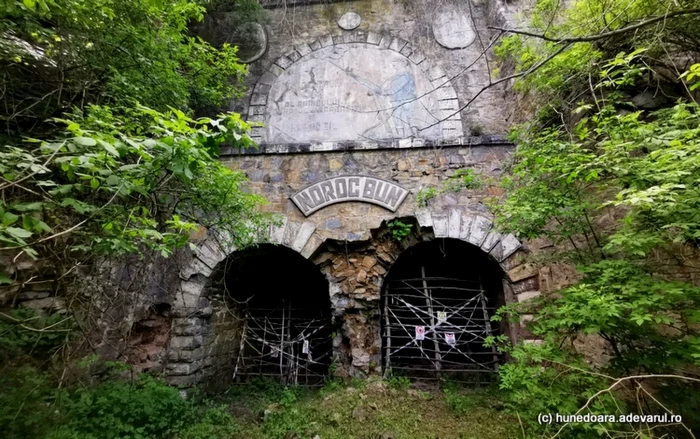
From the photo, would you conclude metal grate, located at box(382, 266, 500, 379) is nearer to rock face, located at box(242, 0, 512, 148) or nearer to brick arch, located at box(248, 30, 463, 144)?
rock face, located at box(242, 0, 512, 148)

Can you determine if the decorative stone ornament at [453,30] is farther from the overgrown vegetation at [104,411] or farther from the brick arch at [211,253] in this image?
the overgrown vegetation at [104,411]

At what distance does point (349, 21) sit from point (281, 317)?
193 inches

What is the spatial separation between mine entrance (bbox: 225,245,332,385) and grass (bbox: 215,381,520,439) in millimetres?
825

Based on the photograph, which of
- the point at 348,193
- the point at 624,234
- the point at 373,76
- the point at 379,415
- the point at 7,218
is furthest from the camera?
the point at 373,76

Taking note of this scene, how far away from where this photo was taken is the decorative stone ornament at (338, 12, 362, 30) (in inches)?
198

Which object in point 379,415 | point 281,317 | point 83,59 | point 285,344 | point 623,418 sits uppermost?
point 83,59

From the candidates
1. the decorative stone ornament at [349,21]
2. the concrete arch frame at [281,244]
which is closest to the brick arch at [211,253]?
the concrete arch frame at [281,244]

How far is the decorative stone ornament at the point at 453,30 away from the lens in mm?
4770

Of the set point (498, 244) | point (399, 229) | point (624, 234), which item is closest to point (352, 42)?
point (399, 229)

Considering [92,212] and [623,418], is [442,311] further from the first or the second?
[92,212]

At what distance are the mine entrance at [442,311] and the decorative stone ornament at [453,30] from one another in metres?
3.15

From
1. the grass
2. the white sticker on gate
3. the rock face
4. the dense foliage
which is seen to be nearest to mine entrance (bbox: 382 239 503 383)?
the white sticker on gate

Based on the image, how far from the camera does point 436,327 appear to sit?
4004 millimetres

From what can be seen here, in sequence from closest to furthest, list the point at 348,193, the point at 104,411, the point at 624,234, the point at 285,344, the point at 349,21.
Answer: the point at 624,234 < the point at 104,411 < the point at 348,193 < the point at 285,344 < the point at 349,21
